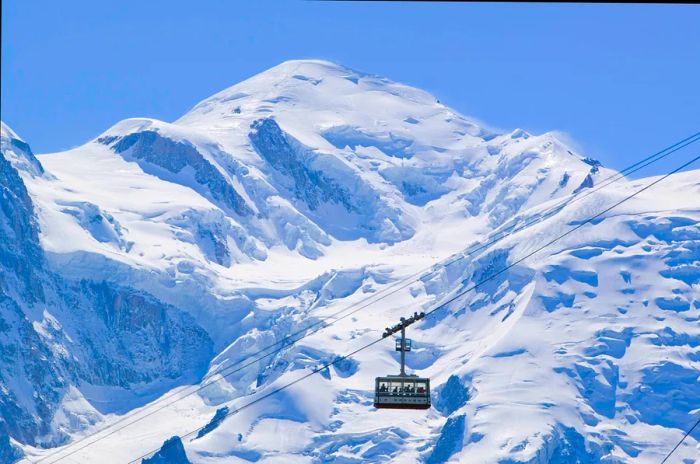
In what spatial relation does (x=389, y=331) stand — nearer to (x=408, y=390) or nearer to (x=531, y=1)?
(x=408, y=390)

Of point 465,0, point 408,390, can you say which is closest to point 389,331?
point 408,390

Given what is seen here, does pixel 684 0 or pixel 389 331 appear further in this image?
pixel 389 331

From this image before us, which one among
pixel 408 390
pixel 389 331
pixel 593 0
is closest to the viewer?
pixel 593 0

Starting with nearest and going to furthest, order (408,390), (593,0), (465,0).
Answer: (593,0) → (465,0) → (408,390)

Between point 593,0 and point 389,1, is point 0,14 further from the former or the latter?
point 593,0

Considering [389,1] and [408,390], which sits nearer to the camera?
[389,1]

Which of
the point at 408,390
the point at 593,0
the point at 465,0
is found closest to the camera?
the point at 593,0

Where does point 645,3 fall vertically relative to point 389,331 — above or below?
below

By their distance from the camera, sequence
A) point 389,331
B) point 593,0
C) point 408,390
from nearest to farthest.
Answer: point 593,0, point 389,331, point 408,390
